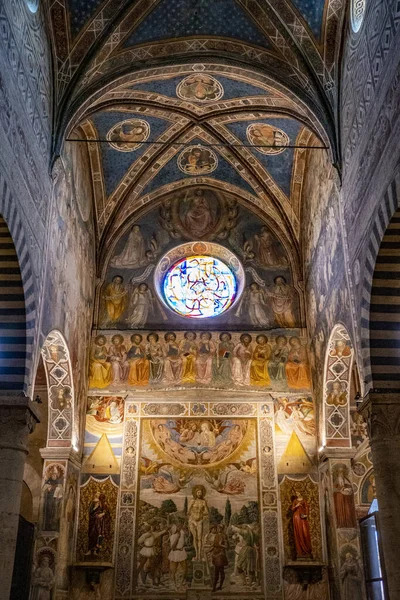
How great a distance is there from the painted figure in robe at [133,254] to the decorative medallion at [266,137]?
410 centimetres

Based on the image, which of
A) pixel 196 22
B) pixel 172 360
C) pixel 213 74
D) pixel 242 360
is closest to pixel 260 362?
pixel 242 360

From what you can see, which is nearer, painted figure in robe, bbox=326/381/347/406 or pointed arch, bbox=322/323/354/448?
pointed arch, bbox=322/323/354/448

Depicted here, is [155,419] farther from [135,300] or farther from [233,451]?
[135,300]

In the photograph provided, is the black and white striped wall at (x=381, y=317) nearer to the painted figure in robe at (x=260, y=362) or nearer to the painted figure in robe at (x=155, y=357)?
the painted figure in robe at (x=260, y=362)

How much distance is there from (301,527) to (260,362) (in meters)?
4.02

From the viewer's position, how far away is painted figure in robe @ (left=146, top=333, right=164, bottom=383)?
1582 centimetres

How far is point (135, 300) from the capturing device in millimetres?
16828

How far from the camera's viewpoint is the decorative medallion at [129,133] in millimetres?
15172

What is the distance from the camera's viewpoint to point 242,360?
52.4 ft

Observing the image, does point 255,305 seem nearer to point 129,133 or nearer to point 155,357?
point 155,357

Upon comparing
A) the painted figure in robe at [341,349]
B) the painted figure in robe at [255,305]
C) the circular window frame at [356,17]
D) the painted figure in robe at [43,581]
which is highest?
the circular window frame at [356,17]

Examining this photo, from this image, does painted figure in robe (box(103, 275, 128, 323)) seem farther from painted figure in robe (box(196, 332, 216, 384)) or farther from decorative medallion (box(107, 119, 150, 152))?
decorative medallion (box(107, 119, 150, 152))

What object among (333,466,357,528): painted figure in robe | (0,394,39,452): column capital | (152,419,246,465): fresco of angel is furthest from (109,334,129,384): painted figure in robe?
(0,394,39,452): column capital

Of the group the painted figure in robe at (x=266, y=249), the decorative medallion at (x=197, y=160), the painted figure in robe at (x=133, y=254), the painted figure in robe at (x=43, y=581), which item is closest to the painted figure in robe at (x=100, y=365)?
→ the painted figure in robe at (x=133, y=254)
